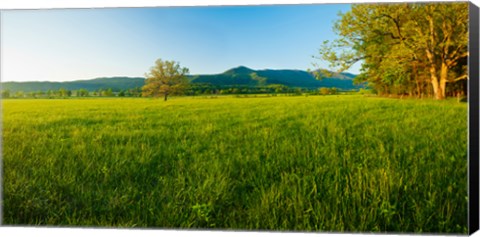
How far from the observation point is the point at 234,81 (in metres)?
6.00

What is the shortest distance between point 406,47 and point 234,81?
6.45 feet

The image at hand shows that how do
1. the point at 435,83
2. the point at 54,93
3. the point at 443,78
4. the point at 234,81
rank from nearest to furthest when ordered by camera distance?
the point at 443,78 → the point at 435,83 → the point at 234,81 → the point at 54,93

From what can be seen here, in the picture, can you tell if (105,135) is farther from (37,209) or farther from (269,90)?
(269,90)

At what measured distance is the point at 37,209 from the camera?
5.70 metres

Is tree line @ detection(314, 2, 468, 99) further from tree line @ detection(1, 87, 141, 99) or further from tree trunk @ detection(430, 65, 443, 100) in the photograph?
tree line @ detection(1, 87, 141, 99)

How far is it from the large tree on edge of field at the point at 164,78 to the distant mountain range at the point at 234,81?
8cm

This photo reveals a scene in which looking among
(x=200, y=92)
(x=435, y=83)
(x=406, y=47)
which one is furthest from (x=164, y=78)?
(x=435, y=83)

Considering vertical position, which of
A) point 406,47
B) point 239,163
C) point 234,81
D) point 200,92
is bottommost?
point 239,163

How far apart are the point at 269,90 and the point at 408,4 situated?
1.82 meters

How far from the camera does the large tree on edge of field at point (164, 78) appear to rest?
235 inches

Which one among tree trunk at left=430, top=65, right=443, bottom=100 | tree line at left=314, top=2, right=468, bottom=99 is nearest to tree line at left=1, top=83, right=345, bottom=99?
tree line at left=314, top=2, right=468, bottom=99

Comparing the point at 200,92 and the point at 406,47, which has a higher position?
Answer: the point at 406,47

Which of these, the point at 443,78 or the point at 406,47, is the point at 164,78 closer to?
the point at 406,47

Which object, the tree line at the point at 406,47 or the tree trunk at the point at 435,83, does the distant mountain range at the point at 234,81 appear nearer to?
the tree line at the point at 406,47
